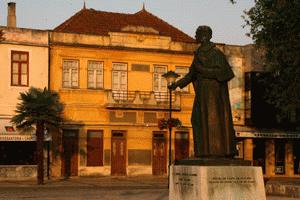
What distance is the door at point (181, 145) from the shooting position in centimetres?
4334

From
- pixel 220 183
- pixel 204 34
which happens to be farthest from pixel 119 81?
pixel 220 183

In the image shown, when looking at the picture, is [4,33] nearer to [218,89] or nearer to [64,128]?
[64,128]

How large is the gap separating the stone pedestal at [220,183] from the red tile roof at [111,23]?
3124cm

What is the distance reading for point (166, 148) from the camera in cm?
4288

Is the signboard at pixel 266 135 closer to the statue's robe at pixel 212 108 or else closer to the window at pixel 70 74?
the window at pixel 70 74

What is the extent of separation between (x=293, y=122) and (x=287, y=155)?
7.29 feet

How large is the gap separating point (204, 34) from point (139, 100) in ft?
98.5

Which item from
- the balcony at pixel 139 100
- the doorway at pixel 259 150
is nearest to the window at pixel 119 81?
the balcony at pixel 139 100

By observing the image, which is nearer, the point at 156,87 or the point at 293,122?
the point at 156,87

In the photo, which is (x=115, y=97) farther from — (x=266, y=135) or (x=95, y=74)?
(x=266, y=135)

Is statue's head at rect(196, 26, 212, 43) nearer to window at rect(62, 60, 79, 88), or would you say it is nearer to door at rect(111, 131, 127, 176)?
window at rect(62, 60, 79, 88)

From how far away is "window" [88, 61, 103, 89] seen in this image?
135 feet

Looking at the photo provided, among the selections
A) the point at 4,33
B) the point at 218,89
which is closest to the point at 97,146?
the point at 4,33

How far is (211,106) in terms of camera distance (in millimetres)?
11477
